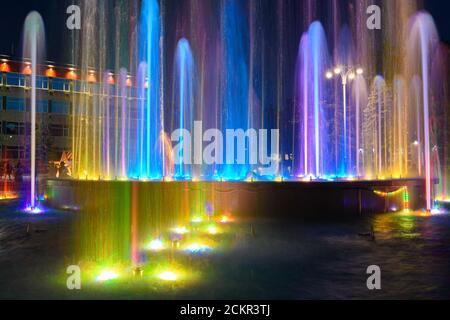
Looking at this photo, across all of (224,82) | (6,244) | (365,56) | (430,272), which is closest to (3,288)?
(6,244)

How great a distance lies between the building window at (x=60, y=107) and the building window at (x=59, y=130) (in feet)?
5.57

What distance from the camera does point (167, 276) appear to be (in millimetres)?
5785

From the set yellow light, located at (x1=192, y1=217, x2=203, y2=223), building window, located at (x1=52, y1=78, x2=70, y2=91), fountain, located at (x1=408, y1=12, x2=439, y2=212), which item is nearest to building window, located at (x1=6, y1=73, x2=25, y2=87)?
building window, located at (x1=52, y1=78, x2=70, y2=91)

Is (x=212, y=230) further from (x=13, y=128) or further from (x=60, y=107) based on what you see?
(x=60, y=107)

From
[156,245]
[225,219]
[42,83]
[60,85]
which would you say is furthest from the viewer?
[60,85]

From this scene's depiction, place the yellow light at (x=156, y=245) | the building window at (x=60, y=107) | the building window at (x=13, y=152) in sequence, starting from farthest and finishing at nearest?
the building window at (x=60, y=107) < the building window at (x=13, y=152) < the yellow light at (x=156, y=245)

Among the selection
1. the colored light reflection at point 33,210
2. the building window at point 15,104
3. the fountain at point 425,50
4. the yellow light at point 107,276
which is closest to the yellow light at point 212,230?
the yellow light at point 107,276

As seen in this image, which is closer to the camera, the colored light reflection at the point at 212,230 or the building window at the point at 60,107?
the colored light reflection at the point at 212,230

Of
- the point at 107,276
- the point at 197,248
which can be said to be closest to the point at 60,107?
the point at 197,248

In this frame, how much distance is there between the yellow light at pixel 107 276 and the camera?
568cm

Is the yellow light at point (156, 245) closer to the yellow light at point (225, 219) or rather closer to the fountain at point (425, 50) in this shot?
the yellow light at point (225, 219)

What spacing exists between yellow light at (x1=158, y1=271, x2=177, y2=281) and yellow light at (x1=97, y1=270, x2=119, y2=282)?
1.99ft

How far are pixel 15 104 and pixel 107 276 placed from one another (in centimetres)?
4732
